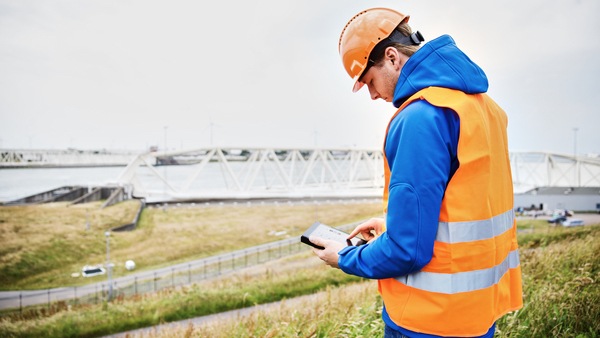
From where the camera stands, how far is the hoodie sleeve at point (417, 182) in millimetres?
1286

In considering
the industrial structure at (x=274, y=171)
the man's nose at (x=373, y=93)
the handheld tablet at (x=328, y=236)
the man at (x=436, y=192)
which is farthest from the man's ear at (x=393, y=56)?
the industrial structure at (x=274, y=171)

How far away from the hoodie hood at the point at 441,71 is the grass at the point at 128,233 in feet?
75.0

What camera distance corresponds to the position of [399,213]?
131 centimetres

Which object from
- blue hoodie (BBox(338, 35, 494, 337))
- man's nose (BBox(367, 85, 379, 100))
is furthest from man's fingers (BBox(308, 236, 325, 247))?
man's nose (BBox(367, 85, 379, 100))

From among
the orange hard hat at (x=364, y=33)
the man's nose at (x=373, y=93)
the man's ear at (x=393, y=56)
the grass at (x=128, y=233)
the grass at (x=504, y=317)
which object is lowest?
the grass at (x=128, y=233)

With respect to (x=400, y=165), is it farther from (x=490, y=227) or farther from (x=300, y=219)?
(x=300, y=219)

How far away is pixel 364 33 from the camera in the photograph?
60.3 inches

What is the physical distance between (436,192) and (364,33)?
0.72m

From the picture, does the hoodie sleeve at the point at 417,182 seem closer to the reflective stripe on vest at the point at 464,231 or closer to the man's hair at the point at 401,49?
the reflective stripe on vest at the point at 464,231

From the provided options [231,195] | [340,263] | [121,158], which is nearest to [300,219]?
[231,195]

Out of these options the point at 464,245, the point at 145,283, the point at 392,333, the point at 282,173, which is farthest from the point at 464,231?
the point at 282,173

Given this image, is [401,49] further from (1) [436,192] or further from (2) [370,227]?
(2) [370,227]

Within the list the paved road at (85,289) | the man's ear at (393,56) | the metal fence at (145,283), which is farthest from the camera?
the paved road at (85,289)

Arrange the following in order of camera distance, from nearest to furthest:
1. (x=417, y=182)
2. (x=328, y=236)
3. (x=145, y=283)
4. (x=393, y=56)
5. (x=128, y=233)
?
1. (x=417, y=182)
2. (x=393, y=56)
3. (x=328, y=236)
4. (x=145, y=283)
5. (x=128, y=233)
